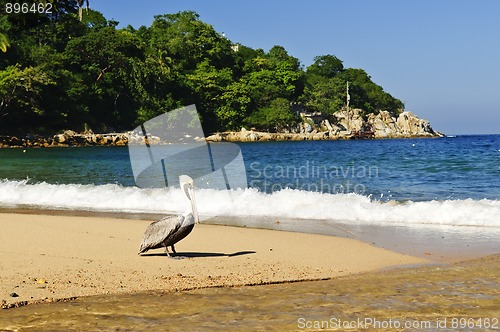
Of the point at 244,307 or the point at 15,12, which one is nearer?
the point at 244,307

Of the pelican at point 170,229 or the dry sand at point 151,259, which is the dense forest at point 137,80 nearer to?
the dry sand at point 151,259

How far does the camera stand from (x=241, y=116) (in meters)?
83.9

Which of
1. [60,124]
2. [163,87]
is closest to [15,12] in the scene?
[60,124]

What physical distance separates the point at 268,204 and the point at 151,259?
21.6 ft

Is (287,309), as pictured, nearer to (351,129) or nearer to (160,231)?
(160,231)

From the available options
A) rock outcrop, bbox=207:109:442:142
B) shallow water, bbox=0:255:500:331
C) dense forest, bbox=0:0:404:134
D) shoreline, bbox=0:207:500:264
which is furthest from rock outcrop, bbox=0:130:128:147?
shallow water, bbox=0:255:500:331

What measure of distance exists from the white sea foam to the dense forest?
1013 inches

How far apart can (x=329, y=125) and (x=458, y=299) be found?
8829cm

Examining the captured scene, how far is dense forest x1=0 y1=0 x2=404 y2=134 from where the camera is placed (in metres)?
59.8

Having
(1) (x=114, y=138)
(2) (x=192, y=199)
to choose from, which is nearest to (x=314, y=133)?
(1) (x=114, y=138)

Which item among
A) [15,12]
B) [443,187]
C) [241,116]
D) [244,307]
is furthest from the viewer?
[241,116]

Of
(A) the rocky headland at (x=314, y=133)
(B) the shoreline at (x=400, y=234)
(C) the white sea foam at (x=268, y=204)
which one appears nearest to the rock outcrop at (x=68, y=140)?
(A) the rocky headland at (x=314, y=133)

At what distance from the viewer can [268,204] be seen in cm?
1341

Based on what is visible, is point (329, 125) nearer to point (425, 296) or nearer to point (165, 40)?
point (165, 40)
